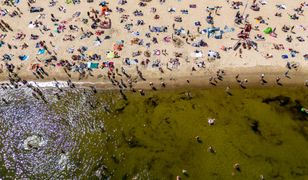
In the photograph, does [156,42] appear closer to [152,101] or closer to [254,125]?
[152,101]

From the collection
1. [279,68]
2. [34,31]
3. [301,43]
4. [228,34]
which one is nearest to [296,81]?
[279,68]

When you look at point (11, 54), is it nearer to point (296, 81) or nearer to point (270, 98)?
point (270, 98)

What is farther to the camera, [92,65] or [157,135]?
[92,65]

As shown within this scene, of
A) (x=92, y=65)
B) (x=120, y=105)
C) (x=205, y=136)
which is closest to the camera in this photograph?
(x=205, y=136)

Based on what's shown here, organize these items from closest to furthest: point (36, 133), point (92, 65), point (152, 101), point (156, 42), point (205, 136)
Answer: point (205, 136) → point (36, 133) → point (152, 101) → point (92, 65) → point (156, 42)

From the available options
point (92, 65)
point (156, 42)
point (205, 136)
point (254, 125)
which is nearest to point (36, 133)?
point (92, 65)

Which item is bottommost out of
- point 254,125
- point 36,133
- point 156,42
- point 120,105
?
point 36,133
